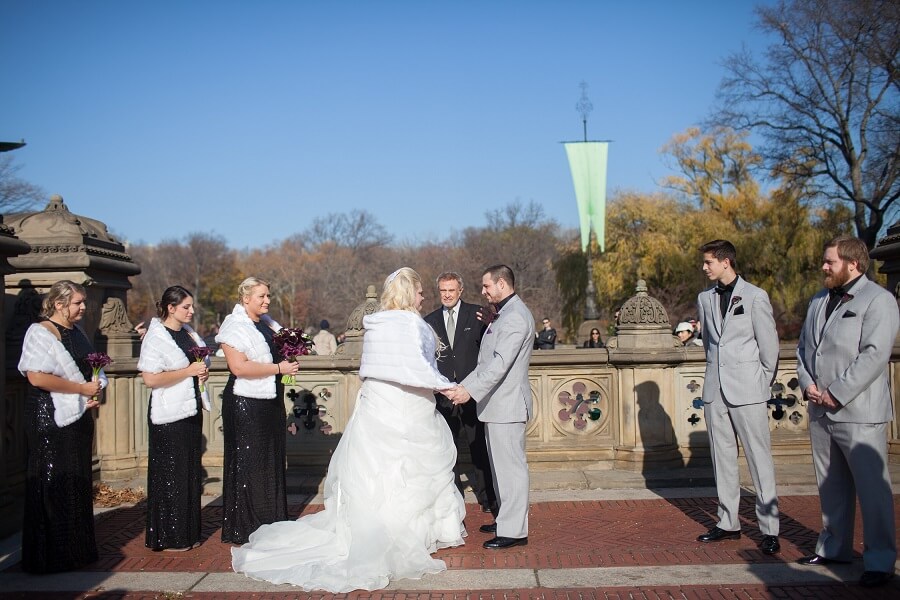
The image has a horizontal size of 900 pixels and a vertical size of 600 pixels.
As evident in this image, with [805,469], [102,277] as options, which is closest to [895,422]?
[805,469]

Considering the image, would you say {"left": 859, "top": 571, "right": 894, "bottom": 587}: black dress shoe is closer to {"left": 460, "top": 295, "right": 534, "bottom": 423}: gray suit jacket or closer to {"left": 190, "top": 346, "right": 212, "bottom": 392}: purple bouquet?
{"left": 460, "top": 295, "right": 534, "bottom": 423}: gray suit jacket

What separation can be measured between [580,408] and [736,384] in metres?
3.03

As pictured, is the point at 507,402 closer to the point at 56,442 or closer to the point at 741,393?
the point at 741,393

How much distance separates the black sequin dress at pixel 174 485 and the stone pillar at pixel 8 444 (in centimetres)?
137

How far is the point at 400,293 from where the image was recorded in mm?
6277

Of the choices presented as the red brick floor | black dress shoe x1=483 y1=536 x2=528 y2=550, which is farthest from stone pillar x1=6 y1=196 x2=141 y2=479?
black dress shoe x1=483 y1=536 x2=528 y2=550

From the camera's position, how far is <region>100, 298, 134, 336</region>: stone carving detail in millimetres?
9117

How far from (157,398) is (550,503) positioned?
11.6 feet

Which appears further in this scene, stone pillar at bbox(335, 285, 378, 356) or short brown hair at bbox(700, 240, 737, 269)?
stone pillar at bbox(335, 285, 378, 356)

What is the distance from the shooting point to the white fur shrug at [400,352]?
613 centimetres

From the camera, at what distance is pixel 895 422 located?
27.8 ft

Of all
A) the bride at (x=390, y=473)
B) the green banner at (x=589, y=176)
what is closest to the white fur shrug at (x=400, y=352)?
the bride at (x=390, y=473)

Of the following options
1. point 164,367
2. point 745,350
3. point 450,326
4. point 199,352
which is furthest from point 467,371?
point 164,367

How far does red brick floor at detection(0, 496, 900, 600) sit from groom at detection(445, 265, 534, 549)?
0.25 meters
